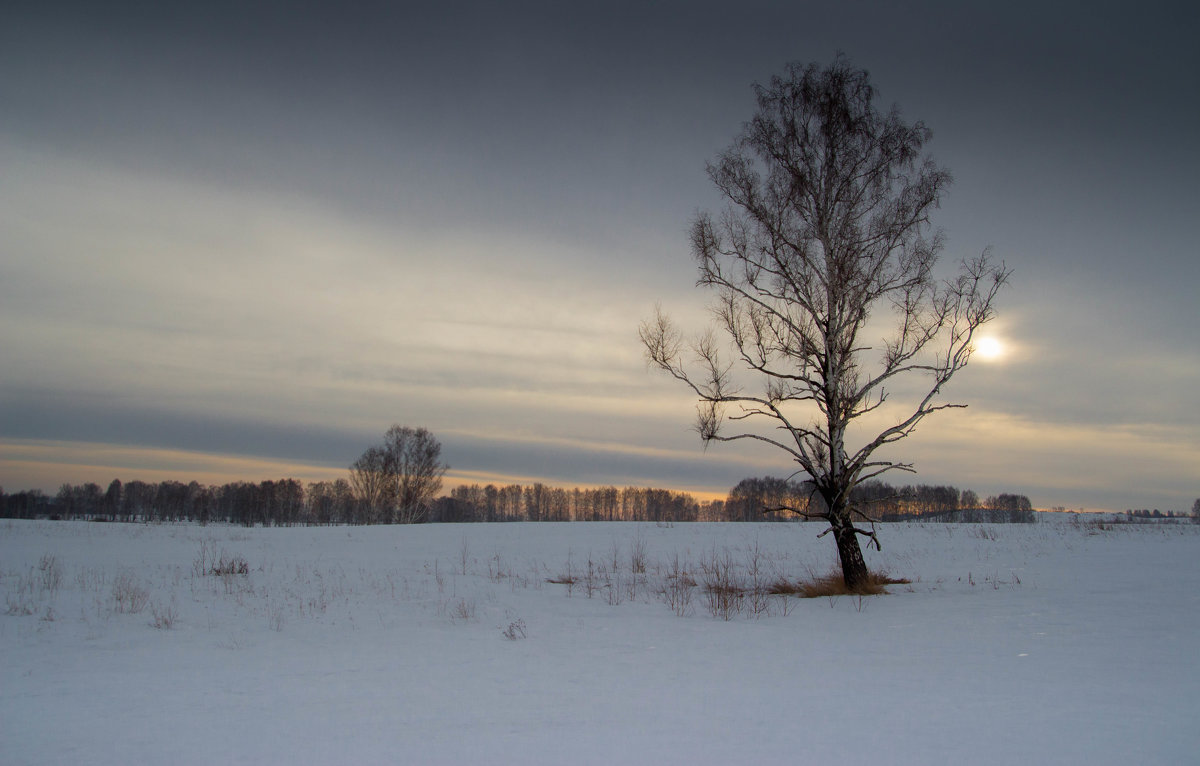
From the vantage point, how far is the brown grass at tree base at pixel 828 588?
39.9 feet

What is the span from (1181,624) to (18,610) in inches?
627

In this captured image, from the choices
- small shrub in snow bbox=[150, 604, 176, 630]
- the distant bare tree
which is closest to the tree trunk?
small shrub in snow bbox=[150, 604, 176, 630]

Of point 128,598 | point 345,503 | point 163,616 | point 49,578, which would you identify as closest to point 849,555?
point 163,616

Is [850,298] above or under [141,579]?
above

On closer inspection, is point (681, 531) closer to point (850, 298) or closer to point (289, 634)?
point (850, 298)

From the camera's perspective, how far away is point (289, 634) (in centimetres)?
826

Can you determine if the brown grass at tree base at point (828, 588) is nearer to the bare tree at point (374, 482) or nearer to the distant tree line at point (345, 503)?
the bare tree at point (374, 482)

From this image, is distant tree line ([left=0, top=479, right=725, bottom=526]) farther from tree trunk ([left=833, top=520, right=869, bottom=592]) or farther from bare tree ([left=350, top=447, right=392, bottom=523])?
tree trunk ([left=833, top=520, right=869, bottom=592])

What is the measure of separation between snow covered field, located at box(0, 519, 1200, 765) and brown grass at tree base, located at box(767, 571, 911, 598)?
0.53 meters

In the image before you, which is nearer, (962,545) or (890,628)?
(890,628)

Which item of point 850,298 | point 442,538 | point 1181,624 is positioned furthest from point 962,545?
point 442,538

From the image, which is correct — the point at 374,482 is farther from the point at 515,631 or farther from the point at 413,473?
the point at 515,631

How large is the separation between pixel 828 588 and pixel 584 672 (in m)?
7.96

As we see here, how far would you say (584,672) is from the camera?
622 cm
